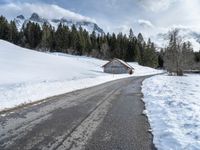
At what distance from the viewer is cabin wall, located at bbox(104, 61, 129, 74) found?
87.7 meters

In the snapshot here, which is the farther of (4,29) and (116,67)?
(4,29)

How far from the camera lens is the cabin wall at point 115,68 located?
8769 centimetres

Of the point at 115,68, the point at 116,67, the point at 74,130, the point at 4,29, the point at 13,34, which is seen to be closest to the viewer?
the point at 74,130

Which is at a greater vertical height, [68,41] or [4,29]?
[4,29]

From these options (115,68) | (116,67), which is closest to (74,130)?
(115,68)

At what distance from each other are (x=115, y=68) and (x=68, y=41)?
107ft

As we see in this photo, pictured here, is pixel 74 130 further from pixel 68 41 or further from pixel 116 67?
pixel 68 41

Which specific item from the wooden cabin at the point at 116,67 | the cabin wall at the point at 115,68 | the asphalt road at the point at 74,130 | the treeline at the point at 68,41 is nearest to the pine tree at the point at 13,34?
the treeline at the point at 68,41

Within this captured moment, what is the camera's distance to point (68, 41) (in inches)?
4422

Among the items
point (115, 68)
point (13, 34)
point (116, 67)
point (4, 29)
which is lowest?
point (115, 68)

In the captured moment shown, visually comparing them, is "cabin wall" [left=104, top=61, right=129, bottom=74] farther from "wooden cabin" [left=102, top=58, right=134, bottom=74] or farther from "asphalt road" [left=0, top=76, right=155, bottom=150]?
"asphalt road" [left=0, top=76, right=155, bottom=150]

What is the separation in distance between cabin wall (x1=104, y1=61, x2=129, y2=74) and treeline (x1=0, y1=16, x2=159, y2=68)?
28.4m

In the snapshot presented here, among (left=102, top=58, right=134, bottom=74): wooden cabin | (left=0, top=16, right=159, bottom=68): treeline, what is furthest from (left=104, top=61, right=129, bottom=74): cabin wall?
(left=0, top=16, right=159, bottom=68): treeline

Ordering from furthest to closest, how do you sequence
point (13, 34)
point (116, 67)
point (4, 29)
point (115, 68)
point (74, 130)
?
point (13, 34) → point (4, 29) → point (116, 67) → point (115, 68) → point (74, 130)
